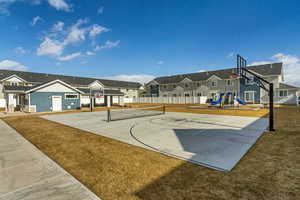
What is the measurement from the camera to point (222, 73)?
124 feet

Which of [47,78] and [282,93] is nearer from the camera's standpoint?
[282,93]

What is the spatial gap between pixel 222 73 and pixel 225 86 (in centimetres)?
420

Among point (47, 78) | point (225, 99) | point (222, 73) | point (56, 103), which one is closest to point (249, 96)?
point (222, 73)

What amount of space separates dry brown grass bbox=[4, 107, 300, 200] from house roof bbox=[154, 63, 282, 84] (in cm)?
3419

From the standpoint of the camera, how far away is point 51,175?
3789mm

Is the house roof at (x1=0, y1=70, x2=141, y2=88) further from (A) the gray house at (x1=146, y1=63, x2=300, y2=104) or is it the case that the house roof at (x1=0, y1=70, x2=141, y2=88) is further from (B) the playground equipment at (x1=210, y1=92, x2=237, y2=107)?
(B) the playground equipment at (x1=210, y1=92, x2=237, y2=107)

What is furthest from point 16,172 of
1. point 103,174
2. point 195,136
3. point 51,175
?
point 195,136

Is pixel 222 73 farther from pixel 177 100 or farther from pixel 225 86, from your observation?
pixel 177 100

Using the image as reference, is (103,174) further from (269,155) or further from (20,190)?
(269,155)

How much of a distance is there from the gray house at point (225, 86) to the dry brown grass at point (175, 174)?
24030mm

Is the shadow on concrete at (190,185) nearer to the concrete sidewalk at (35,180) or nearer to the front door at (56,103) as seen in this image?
the concrete sidewalk at (35,180)

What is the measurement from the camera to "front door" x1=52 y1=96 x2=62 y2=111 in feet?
73.8

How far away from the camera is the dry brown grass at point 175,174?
2.97m

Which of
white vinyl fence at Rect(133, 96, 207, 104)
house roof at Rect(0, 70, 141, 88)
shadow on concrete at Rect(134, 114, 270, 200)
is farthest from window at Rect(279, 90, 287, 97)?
house roof at Rect(0, 70, 141, 88)
